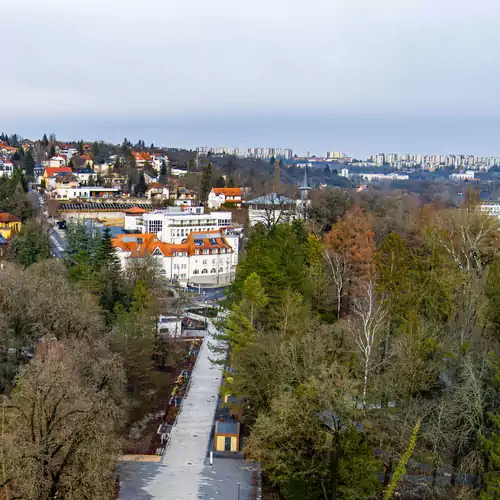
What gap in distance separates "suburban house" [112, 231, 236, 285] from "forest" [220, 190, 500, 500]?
1583 centimetres

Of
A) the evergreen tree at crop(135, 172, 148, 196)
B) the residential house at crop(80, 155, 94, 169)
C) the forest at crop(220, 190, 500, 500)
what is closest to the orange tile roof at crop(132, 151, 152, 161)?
the residential house at crop(80, 155, 94, 169)

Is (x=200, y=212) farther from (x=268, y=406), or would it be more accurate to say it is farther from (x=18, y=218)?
(x=268, y=406)

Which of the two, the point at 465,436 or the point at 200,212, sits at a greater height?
A: the point at 200,212

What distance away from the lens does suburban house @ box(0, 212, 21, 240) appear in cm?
3933

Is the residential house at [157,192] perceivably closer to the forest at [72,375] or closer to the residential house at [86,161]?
the residential house at [86,161]

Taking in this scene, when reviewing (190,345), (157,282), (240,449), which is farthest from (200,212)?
(240,449)

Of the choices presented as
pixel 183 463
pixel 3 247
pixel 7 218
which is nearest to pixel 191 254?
pixel 3 247

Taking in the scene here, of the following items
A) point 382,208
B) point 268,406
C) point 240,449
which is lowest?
point 240,449

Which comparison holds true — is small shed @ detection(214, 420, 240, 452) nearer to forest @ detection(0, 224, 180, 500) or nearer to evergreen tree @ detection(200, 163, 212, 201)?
forest @ detection(0, 224, 180, 500)

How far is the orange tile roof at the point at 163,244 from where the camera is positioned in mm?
34625

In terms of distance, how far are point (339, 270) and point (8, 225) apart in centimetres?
2762

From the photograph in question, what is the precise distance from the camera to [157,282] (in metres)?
27.2

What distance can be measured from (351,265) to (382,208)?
1829 cm

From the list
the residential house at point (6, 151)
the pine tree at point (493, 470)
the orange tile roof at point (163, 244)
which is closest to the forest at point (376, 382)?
the pine tree at point (493, 470)
